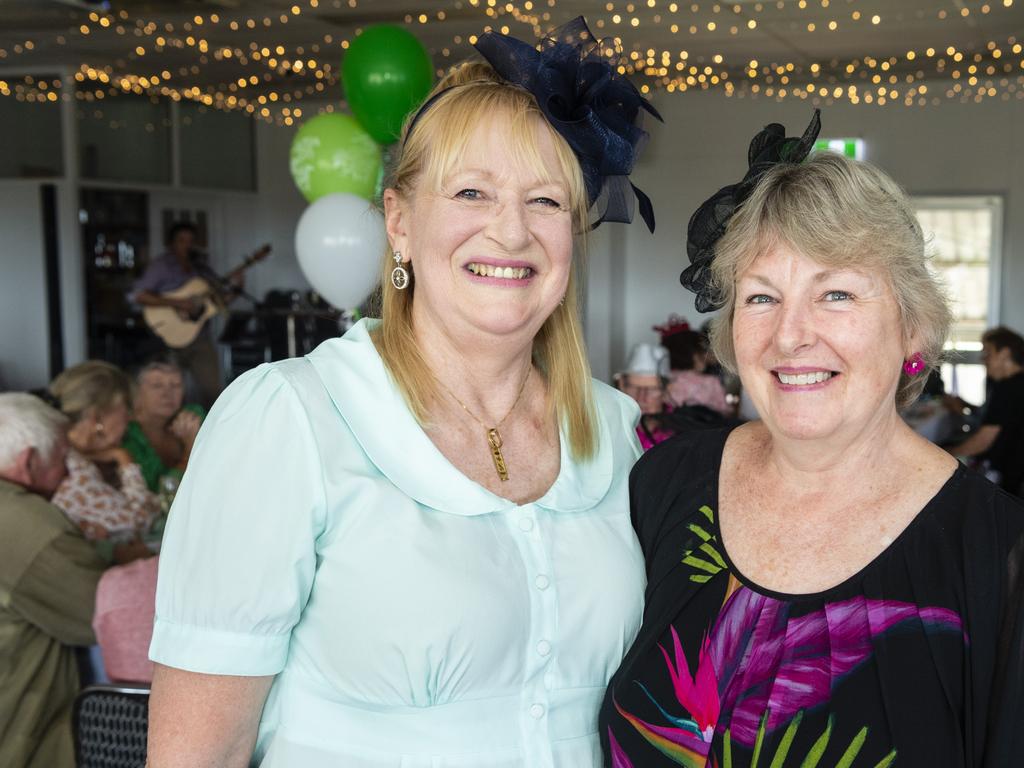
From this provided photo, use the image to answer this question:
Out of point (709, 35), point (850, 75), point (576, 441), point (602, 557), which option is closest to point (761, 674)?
point (602, 557)

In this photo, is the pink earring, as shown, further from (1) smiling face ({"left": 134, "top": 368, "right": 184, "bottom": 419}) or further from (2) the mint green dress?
(1) smiling face ({"left": 134, "top": 368, "right": 184, "bottom": 419})

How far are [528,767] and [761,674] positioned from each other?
1.13ft

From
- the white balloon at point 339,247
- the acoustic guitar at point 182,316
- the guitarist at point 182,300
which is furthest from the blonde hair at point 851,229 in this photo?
the acoustic guitar at point 182,316

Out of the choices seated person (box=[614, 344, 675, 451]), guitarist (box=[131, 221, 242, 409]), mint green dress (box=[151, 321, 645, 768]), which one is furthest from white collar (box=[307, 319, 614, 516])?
guitarist (box=[131, 221, 242, 409])

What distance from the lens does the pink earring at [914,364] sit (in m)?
1.67

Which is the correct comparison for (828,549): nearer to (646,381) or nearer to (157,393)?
(646,381)

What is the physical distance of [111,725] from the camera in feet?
8.67

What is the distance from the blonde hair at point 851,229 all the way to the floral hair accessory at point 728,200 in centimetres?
2

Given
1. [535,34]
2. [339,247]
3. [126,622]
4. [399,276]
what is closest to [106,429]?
[339,247]

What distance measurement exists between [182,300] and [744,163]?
550cm

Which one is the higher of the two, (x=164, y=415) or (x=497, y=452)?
(x=497, y=452)

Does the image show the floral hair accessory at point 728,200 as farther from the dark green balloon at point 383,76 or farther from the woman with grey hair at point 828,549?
the dark green balloon at point 383,76

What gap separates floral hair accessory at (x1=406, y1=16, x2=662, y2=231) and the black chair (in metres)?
1.62

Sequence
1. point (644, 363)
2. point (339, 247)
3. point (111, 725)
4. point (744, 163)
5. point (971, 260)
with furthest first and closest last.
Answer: point (744, 163) < point (971, 260) < point (644, 363) < point (339, 247) < point (111, 725)
